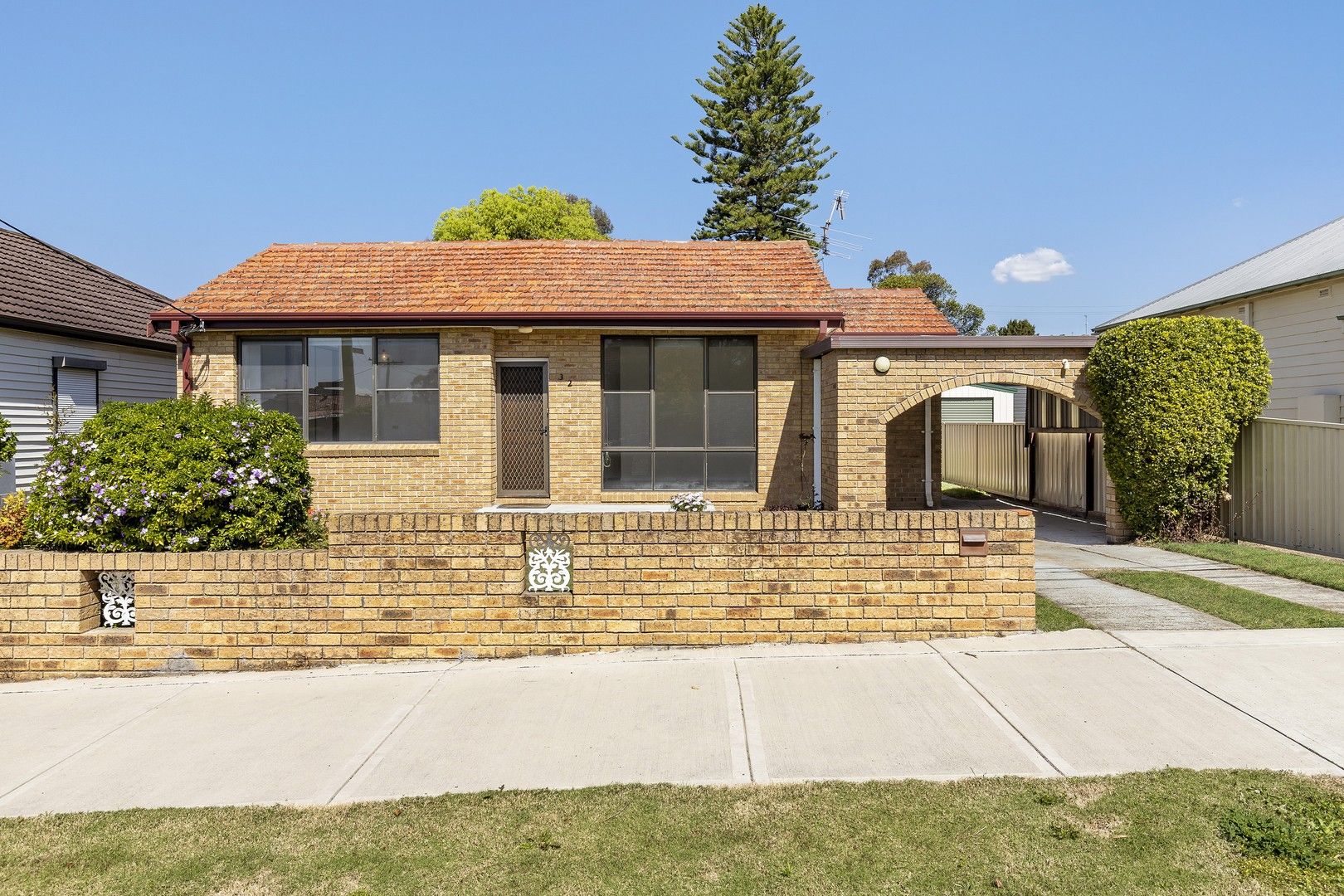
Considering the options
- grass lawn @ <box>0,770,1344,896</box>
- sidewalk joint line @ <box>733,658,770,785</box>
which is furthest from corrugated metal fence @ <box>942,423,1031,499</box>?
grass lawn @ <box>0,770,1344,896</box>

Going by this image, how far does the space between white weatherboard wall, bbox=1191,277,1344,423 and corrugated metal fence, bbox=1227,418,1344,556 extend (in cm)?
380

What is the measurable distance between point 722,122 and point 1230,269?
21424 mm

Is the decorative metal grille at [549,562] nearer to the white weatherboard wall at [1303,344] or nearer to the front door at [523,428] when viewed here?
the front door at [523,428]

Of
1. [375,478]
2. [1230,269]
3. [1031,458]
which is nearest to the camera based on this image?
[375,478]

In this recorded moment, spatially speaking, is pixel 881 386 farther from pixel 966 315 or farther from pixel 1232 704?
pixel 966 315

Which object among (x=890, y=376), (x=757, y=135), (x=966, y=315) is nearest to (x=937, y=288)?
(x=966, y=315)

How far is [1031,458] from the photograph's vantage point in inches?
651

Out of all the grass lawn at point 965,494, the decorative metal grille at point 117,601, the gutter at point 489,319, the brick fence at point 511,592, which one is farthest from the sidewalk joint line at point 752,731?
the grass lawn at point 965,494

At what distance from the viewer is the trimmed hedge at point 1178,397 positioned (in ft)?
32.4

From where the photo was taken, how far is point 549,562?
6.03 m

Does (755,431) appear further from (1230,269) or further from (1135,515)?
(1230,269)

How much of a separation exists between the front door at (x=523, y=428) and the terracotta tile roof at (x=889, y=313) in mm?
4913

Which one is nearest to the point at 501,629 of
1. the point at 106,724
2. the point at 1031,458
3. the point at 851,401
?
the point at 106,724

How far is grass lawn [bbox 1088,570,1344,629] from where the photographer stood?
633 cm
